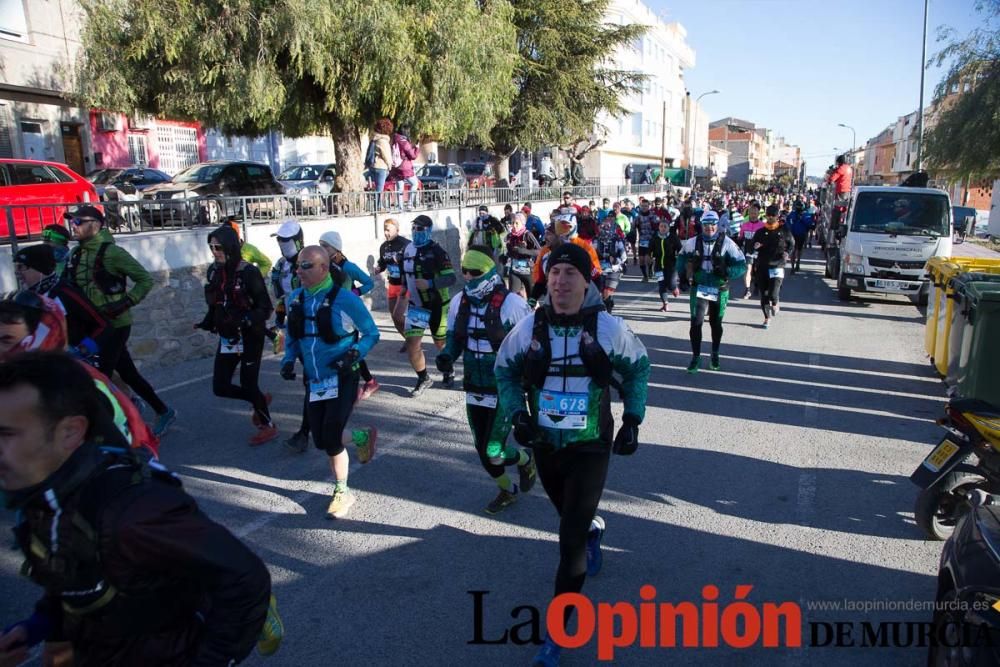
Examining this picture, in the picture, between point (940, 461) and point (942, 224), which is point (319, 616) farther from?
point (942, 224)

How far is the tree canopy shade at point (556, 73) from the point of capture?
92.3 ft

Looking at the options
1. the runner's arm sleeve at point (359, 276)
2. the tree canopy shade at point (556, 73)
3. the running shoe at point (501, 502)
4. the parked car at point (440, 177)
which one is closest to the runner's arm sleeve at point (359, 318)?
the running shoe at point (501, 502)

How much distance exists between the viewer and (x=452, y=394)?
7906 mm

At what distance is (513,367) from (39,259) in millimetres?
4201

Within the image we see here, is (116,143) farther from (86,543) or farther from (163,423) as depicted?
(86,543)

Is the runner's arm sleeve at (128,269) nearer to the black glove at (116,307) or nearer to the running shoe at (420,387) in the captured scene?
the black glove at (116,307)

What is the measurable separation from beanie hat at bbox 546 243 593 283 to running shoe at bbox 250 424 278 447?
4.08m

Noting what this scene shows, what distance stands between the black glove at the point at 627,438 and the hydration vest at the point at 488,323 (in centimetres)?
167

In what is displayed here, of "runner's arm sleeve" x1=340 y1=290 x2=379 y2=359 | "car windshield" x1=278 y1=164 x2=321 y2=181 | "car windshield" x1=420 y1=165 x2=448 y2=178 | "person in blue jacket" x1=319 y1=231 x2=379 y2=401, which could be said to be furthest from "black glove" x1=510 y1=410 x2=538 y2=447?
"car windshield" x1=420 y1=165 x2=448 y2=178

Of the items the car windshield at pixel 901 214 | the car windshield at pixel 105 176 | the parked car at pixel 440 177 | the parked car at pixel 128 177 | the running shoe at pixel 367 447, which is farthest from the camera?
the parked car at pixel 440 177

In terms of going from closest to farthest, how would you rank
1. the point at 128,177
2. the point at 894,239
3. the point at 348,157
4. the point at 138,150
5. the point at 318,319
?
the point at 318,319 → the point at 894,239 → the point at 348,157 → the point at 128,177 → the point at 138,150

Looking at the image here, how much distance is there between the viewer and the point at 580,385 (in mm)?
3293

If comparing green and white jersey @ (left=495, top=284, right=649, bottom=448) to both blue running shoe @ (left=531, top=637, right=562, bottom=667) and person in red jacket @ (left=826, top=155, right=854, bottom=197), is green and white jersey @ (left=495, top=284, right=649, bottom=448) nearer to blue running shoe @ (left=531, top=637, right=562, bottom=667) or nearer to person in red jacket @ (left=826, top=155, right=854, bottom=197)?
blue running shoe @ (left=531, top=637, right=562, bottom=667)

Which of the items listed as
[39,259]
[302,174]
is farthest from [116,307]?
[302,174]
